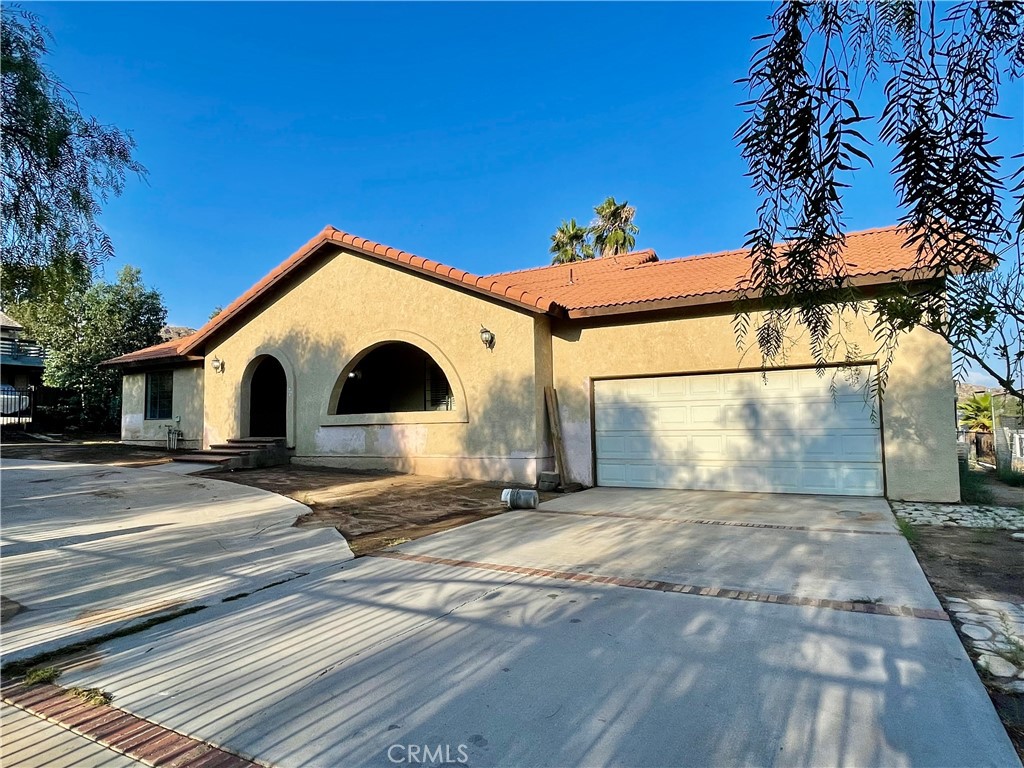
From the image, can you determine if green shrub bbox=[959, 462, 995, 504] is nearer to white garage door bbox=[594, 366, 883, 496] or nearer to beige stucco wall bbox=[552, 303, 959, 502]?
beige stucco wall bbox=[552, 303, 959, 502]

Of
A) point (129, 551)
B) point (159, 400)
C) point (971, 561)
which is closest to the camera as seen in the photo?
point (971, 561)

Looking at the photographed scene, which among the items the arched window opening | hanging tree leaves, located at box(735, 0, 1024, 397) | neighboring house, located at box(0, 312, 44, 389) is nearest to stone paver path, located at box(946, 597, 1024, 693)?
hanging tree leaves, located at box(735, 0, 1024, 397)

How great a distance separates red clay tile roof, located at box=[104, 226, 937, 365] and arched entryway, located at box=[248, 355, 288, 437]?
1.73 meters

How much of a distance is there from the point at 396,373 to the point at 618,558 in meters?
11.9

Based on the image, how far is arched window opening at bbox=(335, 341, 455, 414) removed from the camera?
1519 centimetres

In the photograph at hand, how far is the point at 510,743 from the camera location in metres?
2.39

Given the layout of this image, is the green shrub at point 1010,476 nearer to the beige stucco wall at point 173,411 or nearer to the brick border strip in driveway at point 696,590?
the brick border strip in driveway at point 696,590

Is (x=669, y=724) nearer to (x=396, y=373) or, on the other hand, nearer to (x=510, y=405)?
(x=510, y=405)

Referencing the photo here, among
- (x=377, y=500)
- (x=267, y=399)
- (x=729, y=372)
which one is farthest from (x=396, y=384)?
(x=729, y=372)

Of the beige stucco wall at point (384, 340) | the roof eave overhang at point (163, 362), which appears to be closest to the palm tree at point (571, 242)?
the beige stucco wall at point (384, 340)

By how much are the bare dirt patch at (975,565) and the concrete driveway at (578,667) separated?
15 centimetres

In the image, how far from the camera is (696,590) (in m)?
4.38

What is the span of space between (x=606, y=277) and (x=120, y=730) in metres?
12.9

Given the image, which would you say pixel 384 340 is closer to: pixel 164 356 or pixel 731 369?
pixel 731 369
